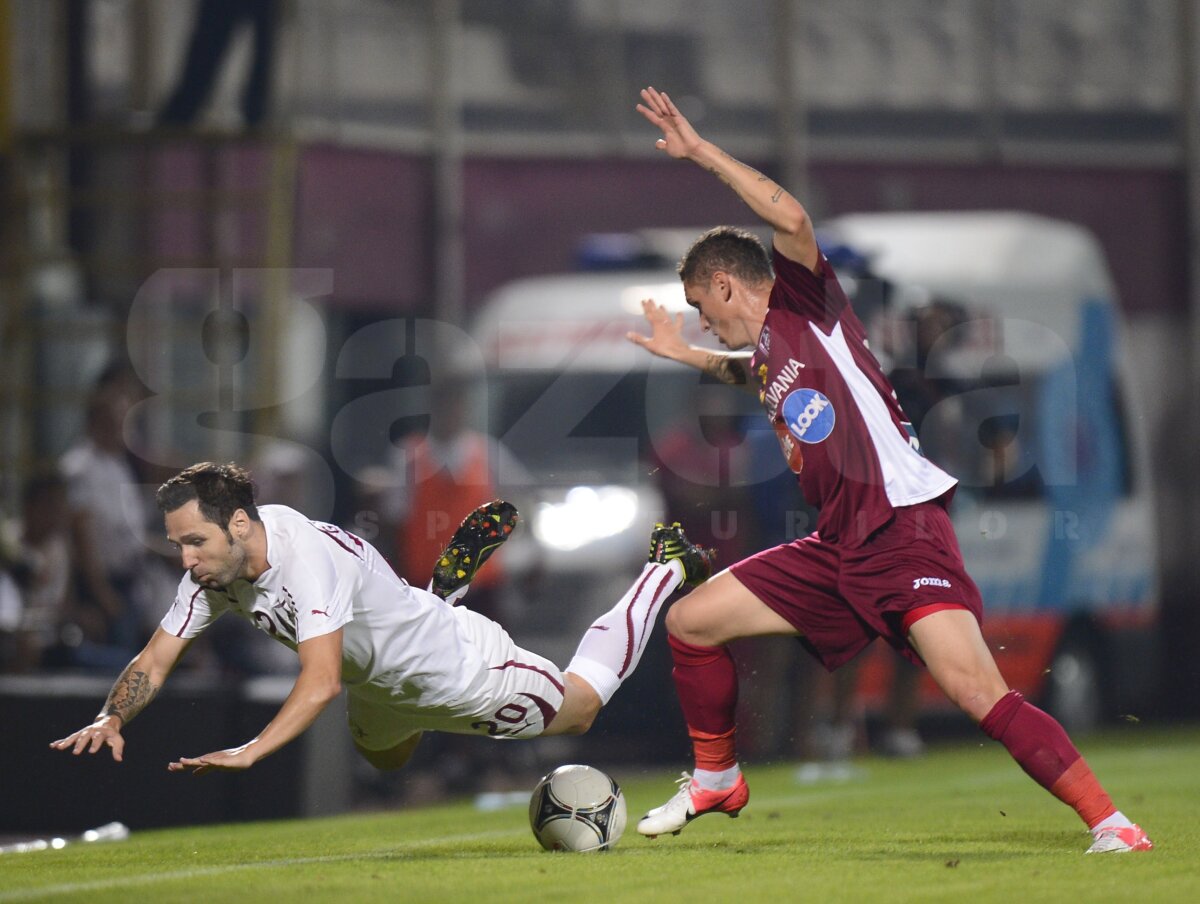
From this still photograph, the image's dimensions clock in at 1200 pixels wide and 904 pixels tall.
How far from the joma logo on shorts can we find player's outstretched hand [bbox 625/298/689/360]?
1683mm

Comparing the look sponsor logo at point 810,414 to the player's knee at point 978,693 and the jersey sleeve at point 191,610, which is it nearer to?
the player's knee at point 978,693

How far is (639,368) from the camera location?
15.2 meters

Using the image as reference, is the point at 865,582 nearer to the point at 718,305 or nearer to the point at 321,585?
the point at 718,305

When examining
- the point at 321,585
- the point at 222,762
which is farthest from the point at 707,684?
the point at 222,762

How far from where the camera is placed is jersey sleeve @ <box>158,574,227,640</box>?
26.6ft

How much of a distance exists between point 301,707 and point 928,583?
7.25ft

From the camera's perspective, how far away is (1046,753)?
7641mm

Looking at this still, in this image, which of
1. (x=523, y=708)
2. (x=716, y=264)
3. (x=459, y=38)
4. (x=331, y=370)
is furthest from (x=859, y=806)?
(x=459, y=38)

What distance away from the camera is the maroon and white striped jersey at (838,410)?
8.15 meters

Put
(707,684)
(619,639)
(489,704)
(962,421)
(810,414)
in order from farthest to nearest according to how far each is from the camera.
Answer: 1. (962,421)
2. (619,639)
3. (707,684)
4. (489,704)
5. (810,414)

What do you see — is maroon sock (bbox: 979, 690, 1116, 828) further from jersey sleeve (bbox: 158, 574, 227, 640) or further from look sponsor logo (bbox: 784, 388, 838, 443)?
jersey sleeve (bbox: 158, 574, 227, 640)

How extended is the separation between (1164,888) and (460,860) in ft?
8.07

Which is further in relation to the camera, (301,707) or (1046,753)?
(1046,753)

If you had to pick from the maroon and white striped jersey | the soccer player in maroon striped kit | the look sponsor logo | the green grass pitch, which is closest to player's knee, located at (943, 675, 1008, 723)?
the soccer player in maroon striped kit
